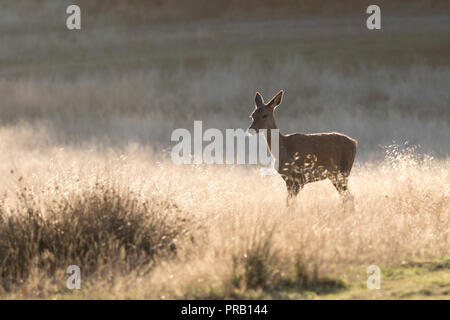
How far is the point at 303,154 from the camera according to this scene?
42.8 ft

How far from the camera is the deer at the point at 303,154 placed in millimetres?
12672

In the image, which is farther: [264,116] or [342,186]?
[342,186]

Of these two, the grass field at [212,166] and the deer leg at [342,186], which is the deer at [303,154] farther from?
the grass field at [212,166]

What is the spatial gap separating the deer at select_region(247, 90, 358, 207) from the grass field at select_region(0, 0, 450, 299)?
512 millimetres

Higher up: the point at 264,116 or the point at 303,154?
the point at 264,116

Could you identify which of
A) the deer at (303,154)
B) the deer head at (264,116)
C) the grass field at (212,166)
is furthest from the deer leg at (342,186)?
the deer head at (264,116)

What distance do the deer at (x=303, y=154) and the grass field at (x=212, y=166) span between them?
1.68ft

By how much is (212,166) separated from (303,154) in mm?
9116

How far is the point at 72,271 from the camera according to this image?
394 inches

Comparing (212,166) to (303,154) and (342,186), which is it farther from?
(303,154)

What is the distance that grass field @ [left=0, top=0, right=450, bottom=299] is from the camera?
977 centimetres

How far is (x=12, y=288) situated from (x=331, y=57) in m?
39.5

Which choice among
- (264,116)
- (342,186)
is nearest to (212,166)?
(342,186)
